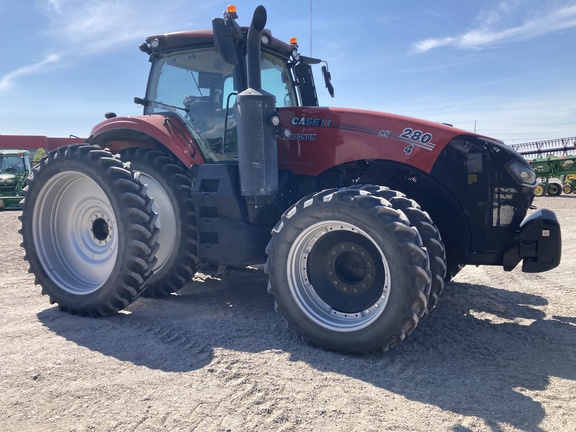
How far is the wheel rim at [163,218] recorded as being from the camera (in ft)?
16.1

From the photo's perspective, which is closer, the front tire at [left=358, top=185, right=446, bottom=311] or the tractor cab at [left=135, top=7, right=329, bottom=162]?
the front tire at [left=358, top=185, right=446, bottom=311]

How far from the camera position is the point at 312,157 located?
176 inches

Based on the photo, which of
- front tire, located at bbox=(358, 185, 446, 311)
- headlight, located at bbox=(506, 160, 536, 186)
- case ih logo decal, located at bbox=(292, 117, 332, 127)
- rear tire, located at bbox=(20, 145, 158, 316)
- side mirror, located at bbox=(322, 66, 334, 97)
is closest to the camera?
front tire, located at bbox=(358, 185, 446, 311)

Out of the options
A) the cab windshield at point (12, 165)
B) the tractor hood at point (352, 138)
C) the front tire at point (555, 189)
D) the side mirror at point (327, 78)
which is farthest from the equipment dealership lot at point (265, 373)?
the front tire at point (555, 189)

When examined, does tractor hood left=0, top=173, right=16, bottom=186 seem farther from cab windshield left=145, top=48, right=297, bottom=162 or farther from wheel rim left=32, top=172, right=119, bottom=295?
wheel rim left=32, top=172, right=119, bottom=295

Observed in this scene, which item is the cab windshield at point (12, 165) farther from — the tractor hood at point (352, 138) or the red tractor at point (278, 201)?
the tractor hood at point (352, 138)

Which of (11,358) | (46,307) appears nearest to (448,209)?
(11,358)

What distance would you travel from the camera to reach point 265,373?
122 inches

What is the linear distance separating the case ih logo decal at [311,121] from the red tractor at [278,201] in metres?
0.01

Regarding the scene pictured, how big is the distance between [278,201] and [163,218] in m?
1.22

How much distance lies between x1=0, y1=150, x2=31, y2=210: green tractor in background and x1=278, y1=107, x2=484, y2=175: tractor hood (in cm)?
1721

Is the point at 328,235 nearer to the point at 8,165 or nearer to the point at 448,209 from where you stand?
the point at 448,209

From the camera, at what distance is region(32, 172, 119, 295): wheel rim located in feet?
15.1

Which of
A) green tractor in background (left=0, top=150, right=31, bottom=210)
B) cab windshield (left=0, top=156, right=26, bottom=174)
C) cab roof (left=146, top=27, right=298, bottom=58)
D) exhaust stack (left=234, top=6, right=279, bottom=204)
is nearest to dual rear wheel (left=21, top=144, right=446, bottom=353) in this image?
exhaust stack (left=234, top=6, right=279, bottom=204)
